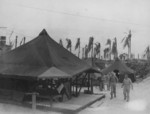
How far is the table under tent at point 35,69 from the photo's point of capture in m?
14.1

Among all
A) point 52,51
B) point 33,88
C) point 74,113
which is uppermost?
point 52,51

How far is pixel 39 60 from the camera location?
49.4 feet

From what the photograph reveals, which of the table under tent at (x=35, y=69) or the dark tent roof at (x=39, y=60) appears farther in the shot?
the dark tent roof at (x=39, y=60)

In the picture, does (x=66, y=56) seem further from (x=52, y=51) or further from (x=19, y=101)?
(x=19, y=101)

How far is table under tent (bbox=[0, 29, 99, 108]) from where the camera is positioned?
14.1m

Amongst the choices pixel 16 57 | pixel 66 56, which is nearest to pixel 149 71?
pixel 66 56

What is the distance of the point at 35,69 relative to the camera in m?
14.3

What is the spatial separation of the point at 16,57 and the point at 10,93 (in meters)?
2.42

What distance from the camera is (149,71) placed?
38.8 m

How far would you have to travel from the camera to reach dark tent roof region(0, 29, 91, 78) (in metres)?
14.6

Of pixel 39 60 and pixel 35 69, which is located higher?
pixel 39 60

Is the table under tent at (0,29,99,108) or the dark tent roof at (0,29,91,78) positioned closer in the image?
the table under tent at (0,29,99,108)

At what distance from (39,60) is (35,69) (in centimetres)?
92

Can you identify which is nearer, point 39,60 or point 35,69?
point 35,69
